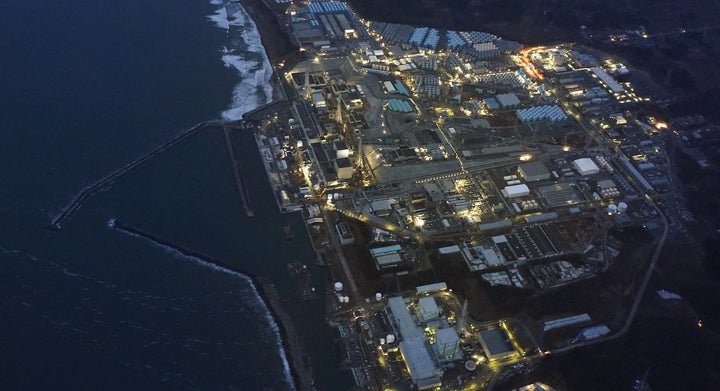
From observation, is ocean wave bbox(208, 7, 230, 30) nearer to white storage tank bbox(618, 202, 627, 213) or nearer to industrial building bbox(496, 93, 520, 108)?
industrial building bbox(496, 93, 520, 108)

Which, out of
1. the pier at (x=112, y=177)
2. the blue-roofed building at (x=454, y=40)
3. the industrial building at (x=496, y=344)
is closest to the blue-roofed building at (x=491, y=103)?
the blue-roofed building at (x=454, y=40)

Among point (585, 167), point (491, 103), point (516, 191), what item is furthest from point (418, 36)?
point (516, 191)

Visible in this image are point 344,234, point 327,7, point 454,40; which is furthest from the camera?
point 327,7

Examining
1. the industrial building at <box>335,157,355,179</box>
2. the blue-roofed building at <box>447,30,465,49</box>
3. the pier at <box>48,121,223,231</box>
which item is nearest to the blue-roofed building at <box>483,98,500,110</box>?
the blue-roofed building at <box>447,30,465,49</box>

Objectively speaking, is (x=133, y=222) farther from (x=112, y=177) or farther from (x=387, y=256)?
(x=387, y=256)

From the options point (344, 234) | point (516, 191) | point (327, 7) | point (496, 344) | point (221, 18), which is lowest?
point (496, 344)
